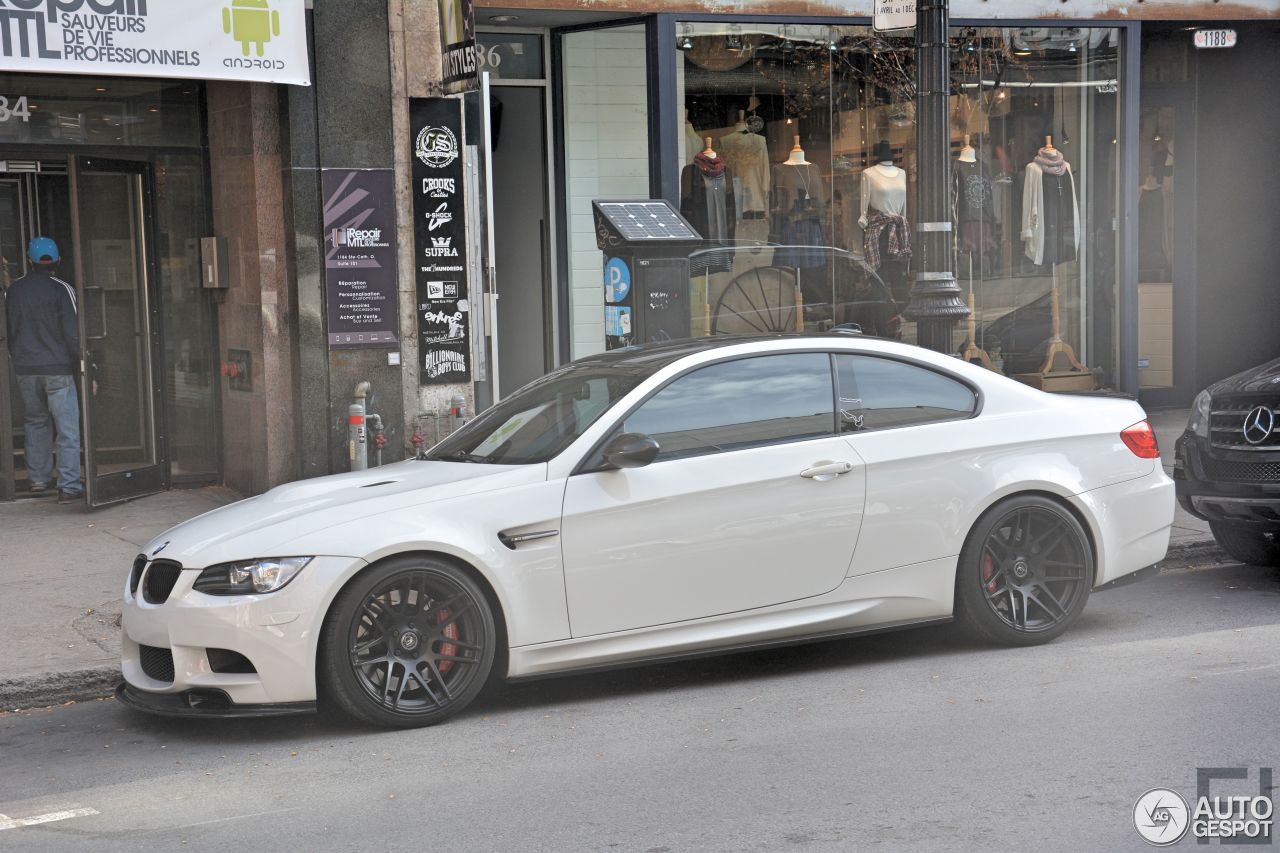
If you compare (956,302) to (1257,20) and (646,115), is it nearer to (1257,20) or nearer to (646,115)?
(646,115)

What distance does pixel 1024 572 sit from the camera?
22.9 ft

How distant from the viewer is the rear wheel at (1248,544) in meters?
9.15

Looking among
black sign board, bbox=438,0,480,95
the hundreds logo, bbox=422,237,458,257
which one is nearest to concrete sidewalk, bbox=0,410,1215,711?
the hundreds logo, bbox=422,237,458,257

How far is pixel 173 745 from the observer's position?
6000mm

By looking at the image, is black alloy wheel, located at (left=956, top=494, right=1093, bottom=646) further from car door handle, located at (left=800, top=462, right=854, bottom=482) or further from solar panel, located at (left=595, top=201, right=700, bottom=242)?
solar panel, located at (left=595, top=201, right=700, bottom=242)

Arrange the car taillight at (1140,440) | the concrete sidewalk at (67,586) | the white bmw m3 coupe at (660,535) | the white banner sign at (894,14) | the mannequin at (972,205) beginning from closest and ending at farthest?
1. the white bmw m3 coupe at (660,535)
2. the concrete sidewalk at (67,586)
3. the car taillight at (1140,440)
4. the white banner sign at (894,14)
5. the mannequin at (972,205)

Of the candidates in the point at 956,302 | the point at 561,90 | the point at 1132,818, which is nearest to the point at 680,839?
the point at 1132,818

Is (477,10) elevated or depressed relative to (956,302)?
elevated

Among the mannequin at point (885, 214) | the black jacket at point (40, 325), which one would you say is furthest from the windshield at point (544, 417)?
the mannequin at point (885, 214)

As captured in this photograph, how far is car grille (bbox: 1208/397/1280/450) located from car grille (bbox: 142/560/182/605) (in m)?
5.88

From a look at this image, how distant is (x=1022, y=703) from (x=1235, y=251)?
1116 centimetres

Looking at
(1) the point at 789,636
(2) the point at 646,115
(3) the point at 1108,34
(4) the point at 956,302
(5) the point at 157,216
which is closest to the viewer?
(1) the point at 789,636

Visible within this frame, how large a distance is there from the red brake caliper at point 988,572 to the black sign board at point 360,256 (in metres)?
6.04

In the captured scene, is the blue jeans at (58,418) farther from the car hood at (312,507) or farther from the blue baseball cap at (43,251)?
the car hood at (312,507)
